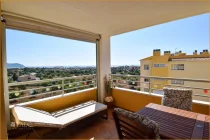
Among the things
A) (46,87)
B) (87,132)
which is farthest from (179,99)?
(46,87)

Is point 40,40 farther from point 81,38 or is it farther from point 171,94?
point 171,94

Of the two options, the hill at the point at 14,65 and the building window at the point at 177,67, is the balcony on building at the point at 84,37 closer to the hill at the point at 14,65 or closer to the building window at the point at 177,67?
the hill at the point at 14,65

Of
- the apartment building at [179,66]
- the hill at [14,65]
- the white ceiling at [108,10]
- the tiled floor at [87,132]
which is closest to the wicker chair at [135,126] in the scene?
the tiled floor at [87,132]

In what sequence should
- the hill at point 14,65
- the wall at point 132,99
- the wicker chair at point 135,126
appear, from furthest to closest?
the wall at point 132,99 → the hill at point 14,65 → the wicker chair at point 135,126

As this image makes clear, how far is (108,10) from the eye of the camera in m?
1.99

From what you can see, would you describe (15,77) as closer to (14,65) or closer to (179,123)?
(14,65)

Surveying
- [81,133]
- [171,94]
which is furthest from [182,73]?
[81,133]

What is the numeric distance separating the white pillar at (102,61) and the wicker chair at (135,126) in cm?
233

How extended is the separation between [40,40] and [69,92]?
1.45m

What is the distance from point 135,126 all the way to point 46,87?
233 centimetres

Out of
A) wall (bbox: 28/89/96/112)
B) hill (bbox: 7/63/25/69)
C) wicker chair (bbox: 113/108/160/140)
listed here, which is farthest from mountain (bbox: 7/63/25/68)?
wicker chair (bbox: 113/108/160/140)

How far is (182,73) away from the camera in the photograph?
6.28m

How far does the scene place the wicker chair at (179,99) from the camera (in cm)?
180

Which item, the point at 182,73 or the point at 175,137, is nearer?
the point at 175,137
